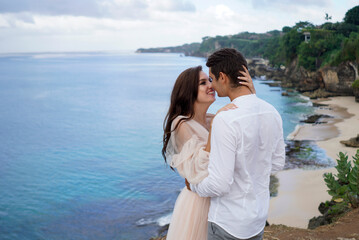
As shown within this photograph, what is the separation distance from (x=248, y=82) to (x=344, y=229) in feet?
15.8

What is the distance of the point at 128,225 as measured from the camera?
1317 cm

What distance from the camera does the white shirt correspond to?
219 centimetres

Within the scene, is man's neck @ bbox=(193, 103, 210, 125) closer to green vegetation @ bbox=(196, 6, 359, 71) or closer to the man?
the man

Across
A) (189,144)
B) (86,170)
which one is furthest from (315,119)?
(189,144)


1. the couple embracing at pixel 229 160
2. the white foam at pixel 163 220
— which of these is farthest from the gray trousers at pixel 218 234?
the white foam at pixel 163 220

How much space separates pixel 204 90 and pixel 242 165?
2.77 feet

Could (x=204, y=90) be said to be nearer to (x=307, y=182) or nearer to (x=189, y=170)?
(x=189, y=170)

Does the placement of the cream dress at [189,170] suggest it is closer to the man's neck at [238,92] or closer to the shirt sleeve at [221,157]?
the shirt sleeve at [221,157]

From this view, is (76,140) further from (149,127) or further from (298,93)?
(298,93)

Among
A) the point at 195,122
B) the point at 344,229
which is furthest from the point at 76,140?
the point at 195,122

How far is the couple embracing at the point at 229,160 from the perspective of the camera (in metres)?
Result: 2.21

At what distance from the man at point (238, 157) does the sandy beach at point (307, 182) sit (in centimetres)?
882

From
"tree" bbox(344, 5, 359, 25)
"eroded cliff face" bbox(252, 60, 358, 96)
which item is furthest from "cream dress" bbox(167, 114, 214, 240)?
"tree" bbox(344, 5, 359, 25)

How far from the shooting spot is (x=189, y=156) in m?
2.68
